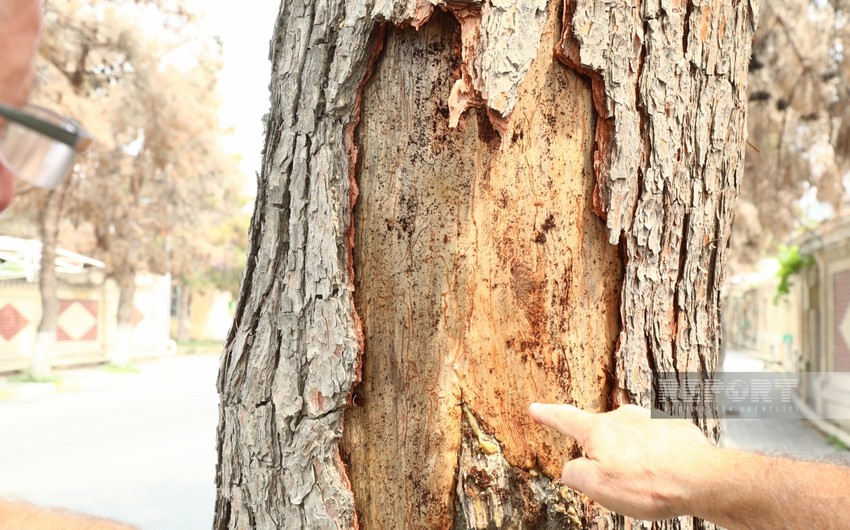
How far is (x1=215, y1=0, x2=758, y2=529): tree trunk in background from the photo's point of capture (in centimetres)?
163

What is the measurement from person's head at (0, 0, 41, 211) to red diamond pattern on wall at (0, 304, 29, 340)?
68.5 ft

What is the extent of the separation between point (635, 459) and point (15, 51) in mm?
1363

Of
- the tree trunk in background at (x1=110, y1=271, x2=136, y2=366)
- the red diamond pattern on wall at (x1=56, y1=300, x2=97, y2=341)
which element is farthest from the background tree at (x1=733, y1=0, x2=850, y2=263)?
the red diamond pattern on wall at (x1=56, y1=300, x2=97, y2=341)

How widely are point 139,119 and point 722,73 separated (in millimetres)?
17946

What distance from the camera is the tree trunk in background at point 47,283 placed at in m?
16.4

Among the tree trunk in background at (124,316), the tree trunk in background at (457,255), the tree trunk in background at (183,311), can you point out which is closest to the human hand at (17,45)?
the tree trunk in background at (457,255)

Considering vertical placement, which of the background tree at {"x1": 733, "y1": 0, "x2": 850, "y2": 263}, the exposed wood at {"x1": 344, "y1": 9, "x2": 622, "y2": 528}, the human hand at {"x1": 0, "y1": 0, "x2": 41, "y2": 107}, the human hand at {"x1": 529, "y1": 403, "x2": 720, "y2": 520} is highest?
the background tree at {"x1": 733, "y1": 0, "x2": 850, "y2": 263}

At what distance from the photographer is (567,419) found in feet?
4.92

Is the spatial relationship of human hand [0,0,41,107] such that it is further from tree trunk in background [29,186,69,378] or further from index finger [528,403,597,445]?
tree trunk in background [29,186,69,378]

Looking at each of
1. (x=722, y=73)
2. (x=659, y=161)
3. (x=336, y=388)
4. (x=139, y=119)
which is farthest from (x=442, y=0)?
(x=139, y=119)

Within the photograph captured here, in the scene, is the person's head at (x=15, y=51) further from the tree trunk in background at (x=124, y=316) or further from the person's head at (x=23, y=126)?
the tree trunk in background at (x=124, y=316)

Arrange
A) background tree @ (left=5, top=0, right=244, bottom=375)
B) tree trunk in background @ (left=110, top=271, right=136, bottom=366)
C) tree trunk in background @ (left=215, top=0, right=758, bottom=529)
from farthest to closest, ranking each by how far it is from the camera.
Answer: tree trunk in background @ (left=110, top=271, right=136, bottom=366) → background tree @ (left=5, top=0, right=244, bottom=375) → tree trunk in background @ (left=215, top=0, right=758, bottom=529)

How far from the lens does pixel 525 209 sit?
1635mm

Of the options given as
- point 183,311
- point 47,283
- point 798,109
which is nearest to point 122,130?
point 47,283
